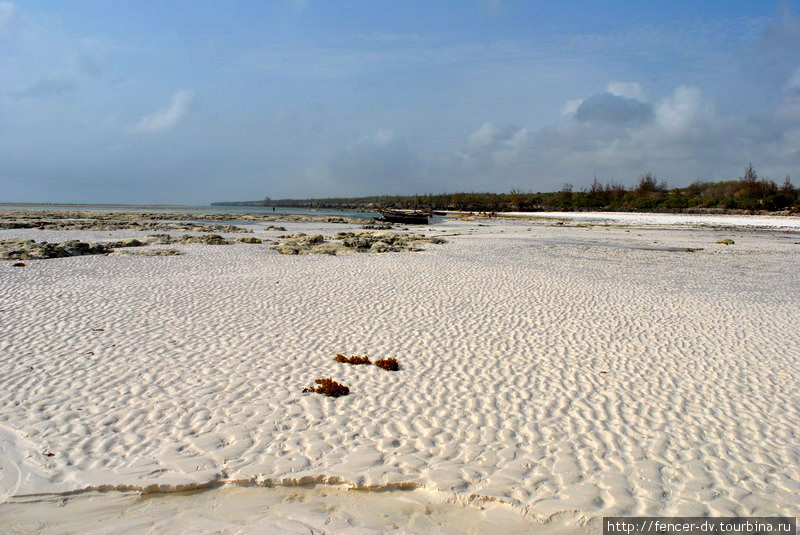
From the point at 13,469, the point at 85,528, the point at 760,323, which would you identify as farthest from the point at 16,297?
the point at 760,323

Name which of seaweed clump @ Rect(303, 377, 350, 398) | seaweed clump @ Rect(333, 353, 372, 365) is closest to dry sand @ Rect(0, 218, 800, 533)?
seaweed clump @ Rect(303, 377, 350, 398)

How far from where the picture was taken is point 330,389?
303 inches

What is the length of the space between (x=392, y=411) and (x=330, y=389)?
1.13 m

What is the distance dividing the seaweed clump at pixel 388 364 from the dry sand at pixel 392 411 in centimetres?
22

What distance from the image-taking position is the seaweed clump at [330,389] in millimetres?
7672

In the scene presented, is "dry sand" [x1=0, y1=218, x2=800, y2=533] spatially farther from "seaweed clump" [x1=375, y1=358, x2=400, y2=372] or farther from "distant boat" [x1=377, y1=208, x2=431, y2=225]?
"distant boat" [x1=377, y1=208, x2=431, y2=225]

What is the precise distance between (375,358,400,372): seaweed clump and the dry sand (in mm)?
222

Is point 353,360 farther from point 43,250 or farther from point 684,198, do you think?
point 684,198

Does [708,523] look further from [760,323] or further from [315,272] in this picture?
[315,272]

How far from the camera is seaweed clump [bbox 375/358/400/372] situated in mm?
8905

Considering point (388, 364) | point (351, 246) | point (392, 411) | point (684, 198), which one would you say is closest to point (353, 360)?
point (388, 364)

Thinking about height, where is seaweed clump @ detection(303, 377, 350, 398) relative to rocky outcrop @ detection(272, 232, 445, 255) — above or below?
below

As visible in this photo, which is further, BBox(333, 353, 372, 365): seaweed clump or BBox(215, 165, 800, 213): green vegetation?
BBox(215, 165, 800, 213): green vegetation

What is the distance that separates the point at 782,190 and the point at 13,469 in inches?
4118
